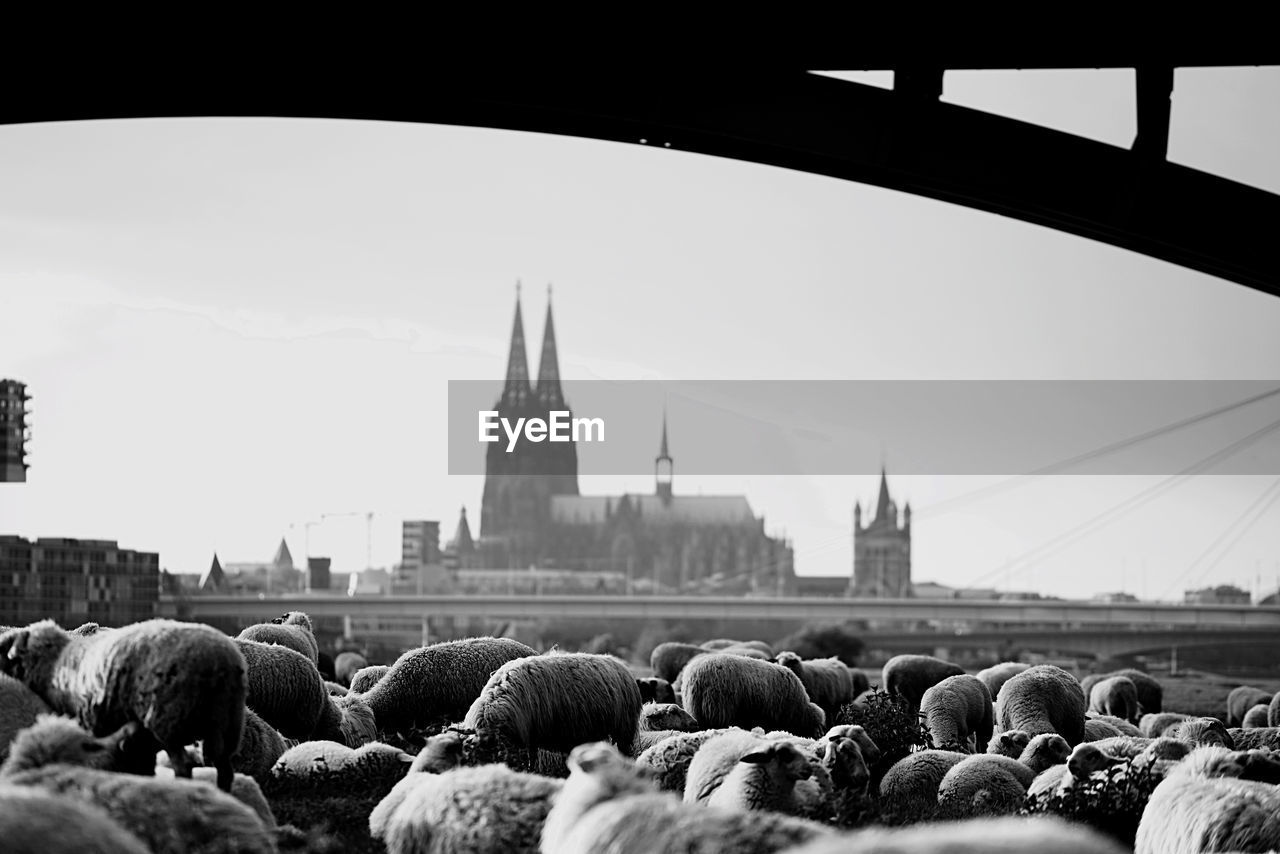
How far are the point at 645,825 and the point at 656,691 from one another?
480 inches

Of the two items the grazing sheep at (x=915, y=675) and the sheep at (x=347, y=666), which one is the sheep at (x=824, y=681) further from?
the sheep at (x=347, y=666)

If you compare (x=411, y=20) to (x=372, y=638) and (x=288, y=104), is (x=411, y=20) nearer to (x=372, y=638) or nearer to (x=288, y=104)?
(x=288, y=104)

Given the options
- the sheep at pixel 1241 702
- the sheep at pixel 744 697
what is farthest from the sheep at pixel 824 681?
the sheep at pixel 1241 702

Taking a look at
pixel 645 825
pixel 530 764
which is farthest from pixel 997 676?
pixel 645 825

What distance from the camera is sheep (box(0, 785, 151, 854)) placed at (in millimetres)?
5340

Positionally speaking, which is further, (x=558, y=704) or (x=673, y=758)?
(x=558, y=704)

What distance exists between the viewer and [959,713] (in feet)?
66.8

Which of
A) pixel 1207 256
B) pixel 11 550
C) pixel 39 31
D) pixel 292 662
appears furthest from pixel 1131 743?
pixel 11 550

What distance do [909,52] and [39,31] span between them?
5.55 meters

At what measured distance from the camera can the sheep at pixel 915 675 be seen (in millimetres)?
26625

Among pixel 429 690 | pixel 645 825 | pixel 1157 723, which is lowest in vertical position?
pixel 1157 723

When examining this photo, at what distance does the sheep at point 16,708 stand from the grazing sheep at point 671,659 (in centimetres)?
1882

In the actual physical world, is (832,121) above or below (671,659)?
above

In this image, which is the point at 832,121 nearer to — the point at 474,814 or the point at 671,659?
the point at 474,814
